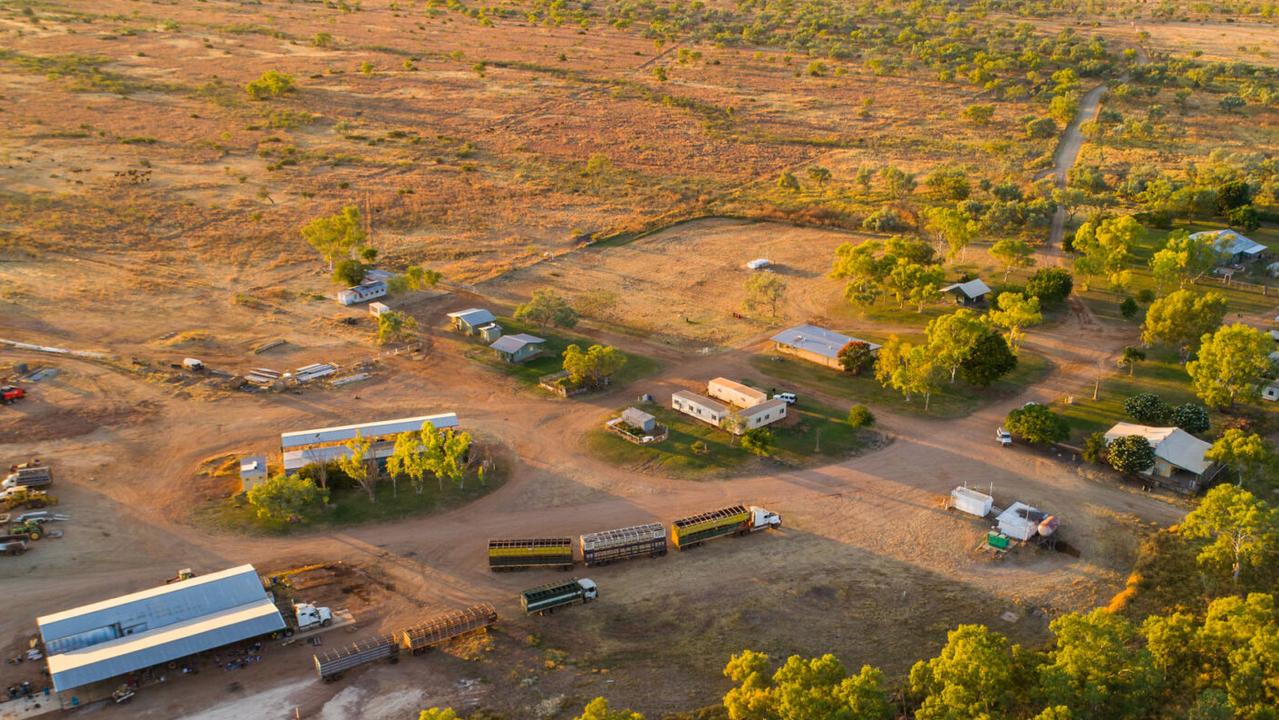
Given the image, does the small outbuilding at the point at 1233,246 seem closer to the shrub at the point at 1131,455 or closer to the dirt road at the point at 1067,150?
the dirt road at the point at 1067,150

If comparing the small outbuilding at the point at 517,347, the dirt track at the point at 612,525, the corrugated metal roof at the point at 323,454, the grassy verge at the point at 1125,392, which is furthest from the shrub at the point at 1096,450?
the corrugated metal roof at the point at 323,454

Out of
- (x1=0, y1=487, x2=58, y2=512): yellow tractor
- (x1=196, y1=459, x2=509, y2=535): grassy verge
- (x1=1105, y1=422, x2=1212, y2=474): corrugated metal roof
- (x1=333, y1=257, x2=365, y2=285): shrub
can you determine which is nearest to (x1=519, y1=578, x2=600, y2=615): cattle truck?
(x1=196, y1=459, x2=509, y2=535): grassy verge

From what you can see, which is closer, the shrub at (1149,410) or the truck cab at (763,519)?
the truck cab at (763,519)

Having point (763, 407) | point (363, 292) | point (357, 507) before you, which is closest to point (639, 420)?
point (763, 407)

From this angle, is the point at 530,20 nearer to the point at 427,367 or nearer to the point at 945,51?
the point at 945,51

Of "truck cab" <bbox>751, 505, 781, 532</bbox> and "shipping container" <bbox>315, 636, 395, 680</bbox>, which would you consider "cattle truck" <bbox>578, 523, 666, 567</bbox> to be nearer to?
"truck cab" <bbox>751, 505, 781, 532</bbox>

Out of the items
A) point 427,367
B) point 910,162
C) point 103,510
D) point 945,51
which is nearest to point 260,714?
point 103,510
